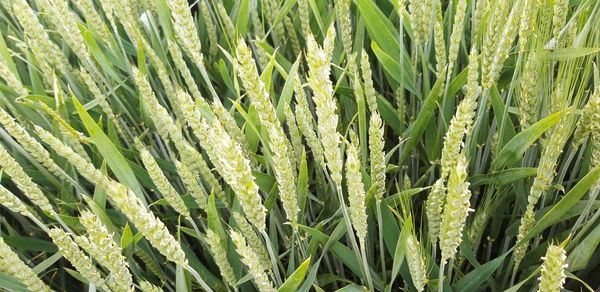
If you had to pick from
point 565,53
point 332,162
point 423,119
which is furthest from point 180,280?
point 565,53

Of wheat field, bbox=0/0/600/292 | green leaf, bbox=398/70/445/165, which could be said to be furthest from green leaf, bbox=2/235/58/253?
green leaf, bbox=398/70/445/165

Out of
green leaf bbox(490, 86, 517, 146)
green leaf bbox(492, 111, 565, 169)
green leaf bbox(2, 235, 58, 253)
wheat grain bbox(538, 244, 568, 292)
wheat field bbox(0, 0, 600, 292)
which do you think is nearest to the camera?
wheat grain bbox(538, 244, 568, 292)

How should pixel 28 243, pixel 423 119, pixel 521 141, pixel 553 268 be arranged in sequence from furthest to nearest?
pixel 28 243 → pixel 423 119 → pixel 521 141 → pixel 553 268

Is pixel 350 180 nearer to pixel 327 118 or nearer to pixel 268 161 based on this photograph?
pixel 327 118

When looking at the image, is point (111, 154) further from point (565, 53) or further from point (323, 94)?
point (565, 53)

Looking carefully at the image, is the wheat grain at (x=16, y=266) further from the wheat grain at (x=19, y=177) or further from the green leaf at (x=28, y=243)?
the green leaf at (x=28, y=243)

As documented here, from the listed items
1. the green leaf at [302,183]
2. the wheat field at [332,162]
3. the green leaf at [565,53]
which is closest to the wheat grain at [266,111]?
the wheat field at [332,162]

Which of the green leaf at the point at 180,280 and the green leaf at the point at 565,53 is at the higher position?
the green leaf at the point at 565,53

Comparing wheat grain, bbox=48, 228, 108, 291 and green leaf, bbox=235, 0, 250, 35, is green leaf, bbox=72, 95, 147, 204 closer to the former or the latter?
wheat grain, bbox=48, 228, 108, 291
